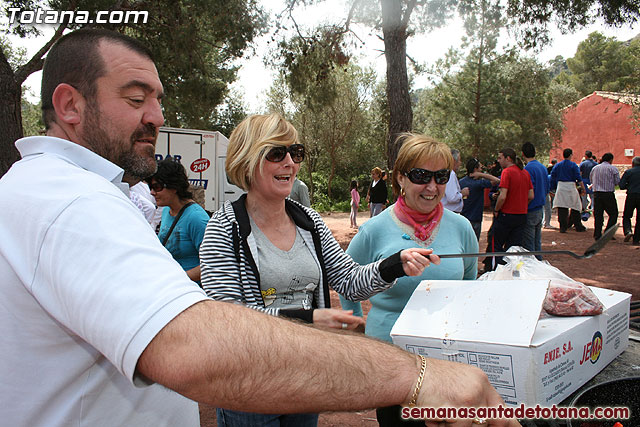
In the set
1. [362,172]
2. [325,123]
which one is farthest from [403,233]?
[362,172]

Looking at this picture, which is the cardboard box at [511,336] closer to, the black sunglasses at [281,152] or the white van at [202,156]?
the black sunglasses at [281,152]

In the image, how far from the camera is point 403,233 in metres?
2.52

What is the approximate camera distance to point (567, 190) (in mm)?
11602

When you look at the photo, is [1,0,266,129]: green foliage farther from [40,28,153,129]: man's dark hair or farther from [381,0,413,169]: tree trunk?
[40,28,153,129]: man's dark hair

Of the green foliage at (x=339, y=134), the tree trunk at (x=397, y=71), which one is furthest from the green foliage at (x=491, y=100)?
the tree trunk at (x=397, y=71)

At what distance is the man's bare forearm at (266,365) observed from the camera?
0.65 meters

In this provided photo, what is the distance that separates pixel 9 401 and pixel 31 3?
1185 cm

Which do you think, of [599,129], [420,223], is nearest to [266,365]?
[420,223]

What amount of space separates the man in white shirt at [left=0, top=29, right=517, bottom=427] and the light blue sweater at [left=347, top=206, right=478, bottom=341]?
143cm

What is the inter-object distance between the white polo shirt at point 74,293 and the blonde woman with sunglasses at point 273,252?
2.93 ft

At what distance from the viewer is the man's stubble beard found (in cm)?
110

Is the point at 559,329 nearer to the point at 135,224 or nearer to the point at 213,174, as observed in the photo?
the point at 135,224

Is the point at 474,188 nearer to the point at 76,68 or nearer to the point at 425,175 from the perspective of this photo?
the point at 425,175

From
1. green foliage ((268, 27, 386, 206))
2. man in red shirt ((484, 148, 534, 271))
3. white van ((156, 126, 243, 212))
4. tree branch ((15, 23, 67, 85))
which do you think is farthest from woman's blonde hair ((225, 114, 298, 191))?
green foliage ((268, 27, 386, 206))
